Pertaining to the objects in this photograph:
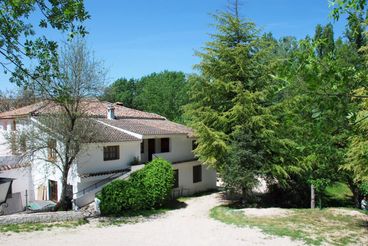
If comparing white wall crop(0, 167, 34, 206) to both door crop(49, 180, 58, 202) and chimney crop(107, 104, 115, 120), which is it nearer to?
door crop(49, 180, 58, 202)

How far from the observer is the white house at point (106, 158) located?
2348 centimetres

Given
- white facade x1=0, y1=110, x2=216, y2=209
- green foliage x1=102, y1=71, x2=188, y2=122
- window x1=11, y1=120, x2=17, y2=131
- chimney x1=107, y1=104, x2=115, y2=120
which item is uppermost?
green foliage x1=102, y1=71, x2=188, y2=122

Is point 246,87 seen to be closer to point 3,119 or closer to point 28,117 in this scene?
point 28,117

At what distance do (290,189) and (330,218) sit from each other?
9210 mm

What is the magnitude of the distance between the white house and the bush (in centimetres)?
252

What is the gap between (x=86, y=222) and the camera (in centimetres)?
1747

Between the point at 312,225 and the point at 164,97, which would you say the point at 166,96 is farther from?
the point at 312,225

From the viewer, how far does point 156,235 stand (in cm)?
1499

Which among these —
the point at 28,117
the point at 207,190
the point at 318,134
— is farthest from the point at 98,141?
the point at 318,134

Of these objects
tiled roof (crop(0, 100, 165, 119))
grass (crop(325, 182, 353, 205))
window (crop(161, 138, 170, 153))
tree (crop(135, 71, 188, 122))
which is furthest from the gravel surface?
tree (crop(135, 71, 188, 122))

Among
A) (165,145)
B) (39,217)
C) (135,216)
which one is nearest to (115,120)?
(165,145)

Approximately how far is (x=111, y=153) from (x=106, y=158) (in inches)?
22.3

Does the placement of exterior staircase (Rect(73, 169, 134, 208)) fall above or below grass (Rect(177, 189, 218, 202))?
above

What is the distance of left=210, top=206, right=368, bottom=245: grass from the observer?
1383 cm
